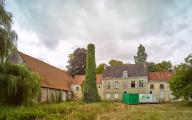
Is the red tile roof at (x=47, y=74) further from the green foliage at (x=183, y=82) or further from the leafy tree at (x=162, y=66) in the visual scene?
the leafy tree at (x=162, y=66)

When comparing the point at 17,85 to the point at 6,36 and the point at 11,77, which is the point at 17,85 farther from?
the point at 6,36

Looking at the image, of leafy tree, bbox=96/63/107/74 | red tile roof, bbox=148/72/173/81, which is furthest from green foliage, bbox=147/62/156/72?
red tile roof, bbox=148/72/173/81

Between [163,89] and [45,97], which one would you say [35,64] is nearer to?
[45,97]

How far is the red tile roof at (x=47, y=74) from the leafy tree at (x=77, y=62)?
32.7ft

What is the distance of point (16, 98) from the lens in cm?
2100

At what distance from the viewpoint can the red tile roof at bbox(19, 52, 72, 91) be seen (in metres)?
38.2

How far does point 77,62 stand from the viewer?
6269 centimetres

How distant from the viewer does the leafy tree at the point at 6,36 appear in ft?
56.4

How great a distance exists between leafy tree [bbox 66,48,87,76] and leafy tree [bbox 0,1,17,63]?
4363 centimetres

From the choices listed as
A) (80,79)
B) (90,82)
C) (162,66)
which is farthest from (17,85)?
(162,66)

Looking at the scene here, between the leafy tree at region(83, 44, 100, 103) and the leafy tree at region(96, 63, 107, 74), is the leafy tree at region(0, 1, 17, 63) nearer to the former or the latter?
the leafy tree at region(83, 44, 100, 103)

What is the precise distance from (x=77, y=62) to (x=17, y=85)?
1645 inches

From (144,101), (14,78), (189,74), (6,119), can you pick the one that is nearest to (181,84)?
(189,74)

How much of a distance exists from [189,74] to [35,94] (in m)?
18.6
